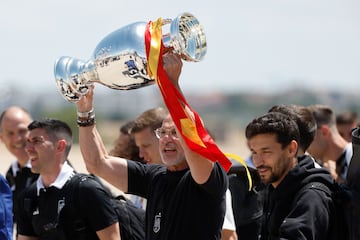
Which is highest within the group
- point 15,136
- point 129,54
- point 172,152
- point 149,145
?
point 129,54

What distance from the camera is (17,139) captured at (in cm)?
932

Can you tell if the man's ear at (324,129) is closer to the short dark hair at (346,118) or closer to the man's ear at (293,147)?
the short dark hair at (346,118)

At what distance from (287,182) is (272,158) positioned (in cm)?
27

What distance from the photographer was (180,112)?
493 centimetres

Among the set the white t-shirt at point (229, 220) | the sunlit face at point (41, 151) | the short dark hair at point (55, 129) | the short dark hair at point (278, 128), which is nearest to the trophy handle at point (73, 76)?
the short dark hair at point (278, 128)

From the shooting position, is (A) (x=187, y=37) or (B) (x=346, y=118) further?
(B) (x=346, y=118)

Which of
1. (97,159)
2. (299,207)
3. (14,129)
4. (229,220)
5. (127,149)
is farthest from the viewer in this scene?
(14,129)

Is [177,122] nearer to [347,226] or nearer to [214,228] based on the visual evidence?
[214,228]

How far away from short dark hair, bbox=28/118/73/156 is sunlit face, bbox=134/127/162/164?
0.57 metres

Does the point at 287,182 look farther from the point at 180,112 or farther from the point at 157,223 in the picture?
the point at 180,112

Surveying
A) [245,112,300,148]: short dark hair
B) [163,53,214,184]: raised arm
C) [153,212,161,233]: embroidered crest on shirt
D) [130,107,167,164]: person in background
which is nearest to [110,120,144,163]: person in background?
[130,107,167,164]: person in background

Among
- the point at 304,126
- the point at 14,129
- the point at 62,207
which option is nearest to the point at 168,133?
the point at 304,126

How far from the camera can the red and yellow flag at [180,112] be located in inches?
190

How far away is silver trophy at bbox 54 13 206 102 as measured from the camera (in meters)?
4.79
